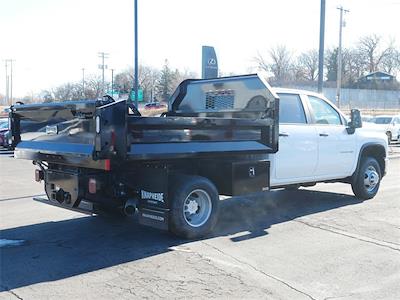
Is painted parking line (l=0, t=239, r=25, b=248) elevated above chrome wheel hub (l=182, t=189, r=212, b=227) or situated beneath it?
situated beneath

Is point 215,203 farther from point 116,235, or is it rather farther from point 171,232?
point 116,235

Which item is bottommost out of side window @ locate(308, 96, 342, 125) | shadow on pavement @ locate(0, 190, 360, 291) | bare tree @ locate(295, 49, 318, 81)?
shadow on pavement @ locate(0, 190, 360, 291)

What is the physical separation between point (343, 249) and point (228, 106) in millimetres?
3109

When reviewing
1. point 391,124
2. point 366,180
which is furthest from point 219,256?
point 391,124

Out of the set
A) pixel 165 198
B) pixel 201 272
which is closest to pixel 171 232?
pixel 165 198

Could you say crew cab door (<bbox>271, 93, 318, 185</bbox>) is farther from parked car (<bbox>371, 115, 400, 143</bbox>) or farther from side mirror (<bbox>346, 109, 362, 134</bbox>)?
parked car (<bbox>371, 115, 400, 143</bbox>)

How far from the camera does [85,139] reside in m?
5.95

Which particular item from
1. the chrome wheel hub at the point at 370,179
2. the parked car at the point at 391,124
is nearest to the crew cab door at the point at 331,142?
the chrome wheel hub at the point at 370,179

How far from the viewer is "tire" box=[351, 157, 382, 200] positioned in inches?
375

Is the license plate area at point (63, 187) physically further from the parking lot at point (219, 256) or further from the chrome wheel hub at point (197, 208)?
the chrome wheel hub at point (197, 208)

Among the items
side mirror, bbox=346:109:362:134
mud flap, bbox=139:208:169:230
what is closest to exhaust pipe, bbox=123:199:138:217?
mud flap, bbox=139:208:169:230

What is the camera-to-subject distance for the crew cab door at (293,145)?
7930 millimetres

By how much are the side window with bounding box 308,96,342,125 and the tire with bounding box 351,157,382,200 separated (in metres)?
1.06

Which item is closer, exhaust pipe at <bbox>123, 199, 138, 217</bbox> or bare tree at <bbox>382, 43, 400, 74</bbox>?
exhaust pipe at <bbox>123, 199, 138, 217</bbox>
